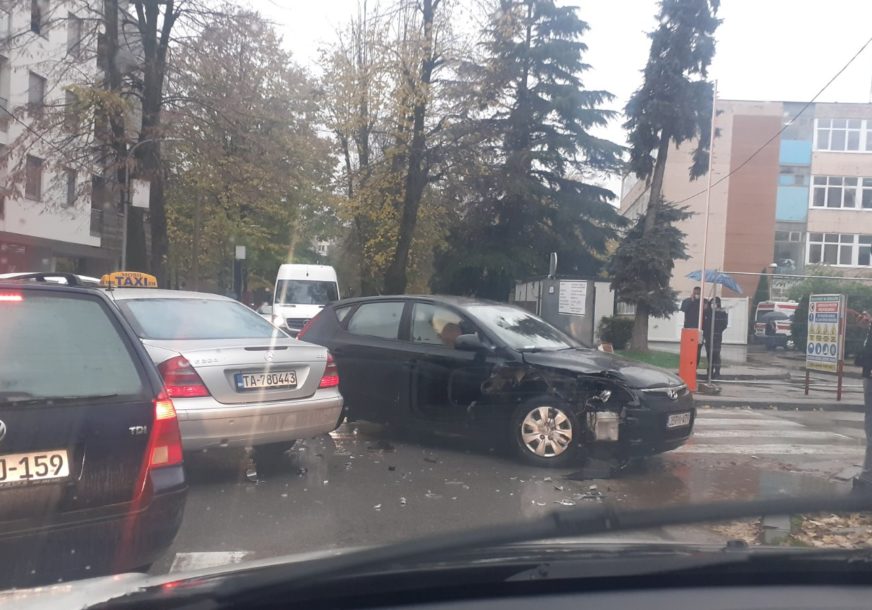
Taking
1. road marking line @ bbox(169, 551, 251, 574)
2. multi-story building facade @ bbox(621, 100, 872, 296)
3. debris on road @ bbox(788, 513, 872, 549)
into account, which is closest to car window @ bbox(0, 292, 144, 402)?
road marking line @ bbox(169, 551, 251, 574)

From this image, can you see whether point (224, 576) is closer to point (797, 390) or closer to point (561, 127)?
point (797, 390)

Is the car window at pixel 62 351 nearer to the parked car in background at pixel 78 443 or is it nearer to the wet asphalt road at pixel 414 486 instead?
the parked car in background at pixel 78 443

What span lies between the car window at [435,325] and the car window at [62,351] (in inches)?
180

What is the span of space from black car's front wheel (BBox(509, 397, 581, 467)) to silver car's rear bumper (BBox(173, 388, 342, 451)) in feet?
5.65

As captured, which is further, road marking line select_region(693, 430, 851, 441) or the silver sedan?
road marking line select_region(693, 430, 851, 441)

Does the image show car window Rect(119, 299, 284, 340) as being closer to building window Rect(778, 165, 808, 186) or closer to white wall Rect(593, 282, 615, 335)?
white wall Rect(593, 282, 615, 335)

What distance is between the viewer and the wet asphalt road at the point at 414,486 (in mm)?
5414

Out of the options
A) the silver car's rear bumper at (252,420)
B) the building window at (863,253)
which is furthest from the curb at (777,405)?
the building window at (863,253)

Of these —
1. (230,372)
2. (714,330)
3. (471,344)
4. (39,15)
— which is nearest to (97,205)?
(39,15)

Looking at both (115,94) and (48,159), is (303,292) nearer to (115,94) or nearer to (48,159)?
(48,159)

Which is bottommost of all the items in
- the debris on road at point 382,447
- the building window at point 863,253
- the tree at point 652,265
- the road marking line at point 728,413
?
the debris on road at point 382,447

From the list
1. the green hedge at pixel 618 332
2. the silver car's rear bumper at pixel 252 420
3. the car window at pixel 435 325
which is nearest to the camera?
the silver car's rear bumper at pixel 252 420

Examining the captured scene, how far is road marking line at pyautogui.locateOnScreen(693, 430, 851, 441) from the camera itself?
390 inches

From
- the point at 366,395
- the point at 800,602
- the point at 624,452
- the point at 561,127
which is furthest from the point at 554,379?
the point at 561,127
